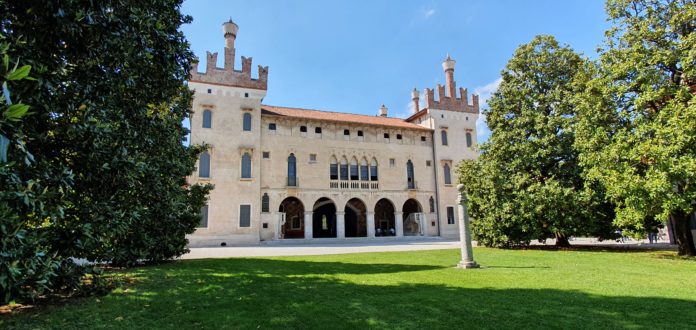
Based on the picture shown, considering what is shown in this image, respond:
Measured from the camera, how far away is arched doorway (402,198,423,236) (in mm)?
33969

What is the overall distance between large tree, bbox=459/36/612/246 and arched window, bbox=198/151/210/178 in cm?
1884

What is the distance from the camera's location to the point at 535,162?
18719mm

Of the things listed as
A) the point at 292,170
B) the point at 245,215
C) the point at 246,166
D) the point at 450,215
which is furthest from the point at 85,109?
the point at 450,215

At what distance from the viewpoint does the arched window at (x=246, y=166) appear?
28734 mm

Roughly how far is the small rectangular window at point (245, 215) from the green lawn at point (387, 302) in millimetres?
18764

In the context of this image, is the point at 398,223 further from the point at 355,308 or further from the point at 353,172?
the point at 355,308

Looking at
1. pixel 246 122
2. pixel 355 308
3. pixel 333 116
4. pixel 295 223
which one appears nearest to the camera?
pixel 355 308

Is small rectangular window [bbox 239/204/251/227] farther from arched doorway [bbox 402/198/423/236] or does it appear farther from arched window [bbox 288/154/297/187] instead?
arched doorway [bbox 402/198/423/236]

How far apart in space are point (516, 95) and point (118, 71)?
1920 cm

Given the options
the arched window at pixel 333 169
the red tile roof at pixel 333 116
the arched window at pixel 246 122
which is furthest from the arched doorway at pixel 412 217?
the arched window at pixel 246 122

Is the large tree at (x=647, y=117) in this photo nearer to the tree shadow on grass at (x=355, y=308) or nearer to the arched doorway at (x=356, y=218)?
the tree shadow on grass at (x=355, y=308)

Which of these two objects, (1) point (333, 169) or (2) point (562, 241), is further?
(1) point (333, 169)

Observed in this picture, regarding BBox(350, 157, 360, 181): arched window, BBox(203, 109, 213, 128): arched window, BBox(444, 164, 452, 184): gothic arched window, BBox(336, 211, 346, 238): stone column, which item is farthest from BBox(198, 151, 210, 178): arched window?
BBox(444, 164, 452, 184): gothic arched window

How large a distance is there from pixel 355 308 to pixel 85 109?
16.4 feet
